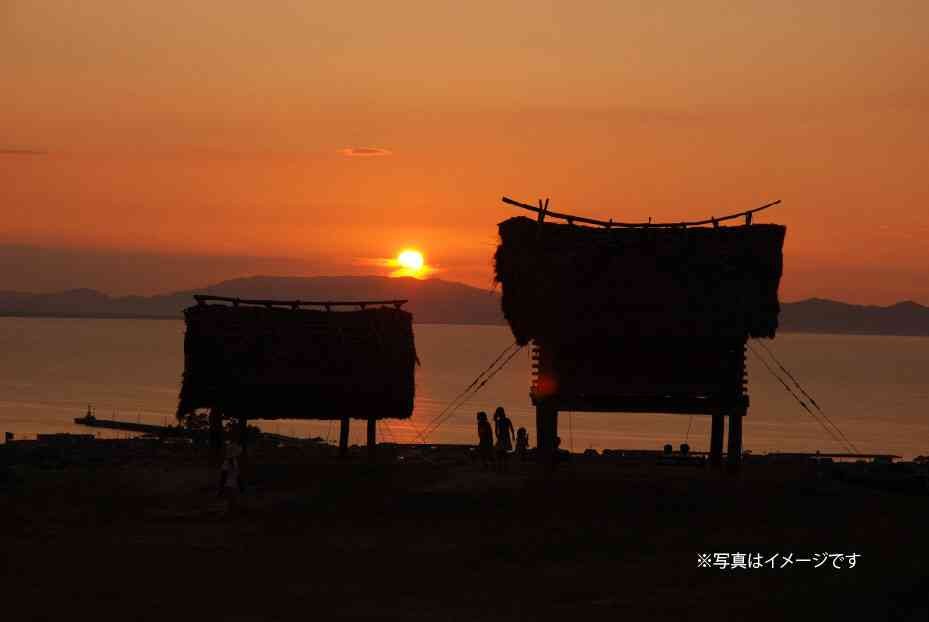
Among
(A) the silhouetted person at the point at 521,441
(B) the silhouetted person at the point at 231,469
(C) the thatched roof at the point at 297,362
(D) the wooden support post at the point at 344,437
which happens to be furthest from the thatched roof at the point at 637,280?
(A) the silhouetted person at the point at 521,441

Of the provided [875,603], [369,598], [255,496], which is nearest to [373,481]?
[255,496]

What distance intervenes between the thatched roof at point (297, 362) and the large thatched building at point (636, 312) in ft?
14.2

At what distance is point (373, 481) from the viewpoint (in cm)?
3061

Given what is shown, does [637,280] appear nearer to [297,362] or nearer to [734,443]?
[734,443]

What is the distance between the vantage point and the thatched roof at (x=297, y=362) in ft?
108

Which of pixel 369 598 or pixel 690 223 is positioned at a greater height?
pixel 690 223

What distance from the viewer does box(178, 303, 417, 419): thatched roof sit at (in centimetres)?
3306

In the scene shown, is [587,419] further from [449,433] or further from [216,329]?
[216,329]

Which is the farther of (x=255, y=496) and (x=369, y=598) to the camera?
(x=255, y=496)

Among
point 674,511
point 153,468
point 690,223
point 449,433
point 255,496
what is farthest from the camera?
point 449,433

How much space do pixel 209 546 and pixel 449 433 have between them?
82.6 metres

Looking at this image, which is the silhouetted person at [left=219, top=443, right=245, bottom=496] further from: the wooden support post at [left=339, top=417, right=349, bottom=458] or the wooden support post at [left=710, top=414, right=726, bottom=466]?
the wooden support post at [left=710, top=414, right=726, bottom=466]

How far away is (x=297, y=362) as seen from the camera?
33500 mm

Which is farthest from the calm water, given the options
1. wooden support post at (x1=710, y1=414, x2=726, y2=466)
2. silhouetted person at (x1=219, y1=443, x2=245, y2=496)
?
silhouetted person at (x1=219, y1=443, x2=245, y2=496)
